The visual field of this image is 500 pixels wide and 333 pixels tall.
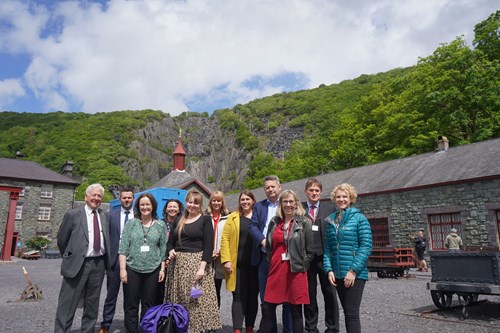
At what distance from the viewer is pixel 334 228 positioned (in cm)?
441

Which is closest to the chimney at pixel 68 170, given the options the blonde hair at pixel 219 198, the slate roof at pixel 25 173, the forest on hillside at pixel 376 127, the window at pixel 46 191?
the slate roof at pixel 25 173

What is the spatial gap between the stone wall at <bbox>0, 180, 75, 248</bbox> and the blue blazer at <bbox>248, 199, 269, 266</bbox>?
3834 cm

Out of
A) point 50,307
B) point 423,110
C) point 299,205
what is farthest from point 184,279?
point 423,110

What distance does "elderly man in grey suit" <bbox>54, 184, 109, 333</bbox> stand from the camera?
15.1 feet

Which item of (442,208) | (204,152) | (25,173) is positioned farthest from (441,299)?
(204,152)

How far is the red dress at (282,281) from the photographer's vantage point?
419 centimetres

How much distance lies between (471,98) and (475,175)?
48.3ft

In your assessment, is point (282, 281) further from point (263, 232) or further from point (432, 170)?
point (432, 170)

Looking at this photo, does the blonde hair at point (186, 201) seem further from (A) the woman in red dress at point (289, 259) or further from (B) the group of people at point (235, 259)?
(A) the woman in red dress at point (289, 259)

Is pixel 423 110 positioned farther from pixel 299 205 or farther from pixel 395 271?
pixel 299 205

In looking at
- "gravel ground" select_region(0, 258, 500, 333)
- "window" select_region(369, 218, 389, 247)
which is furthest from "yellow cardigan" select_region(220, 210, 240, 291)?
"window" select_region(369, 218, 389, 247)

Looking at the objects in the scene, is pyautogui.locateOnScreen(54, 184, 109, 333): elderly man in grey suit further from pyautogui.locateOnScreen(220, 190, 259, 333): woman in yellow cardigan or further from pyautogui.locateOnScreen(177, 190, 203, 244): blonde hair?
pyautogui.locateOnScreen(220, 190, 259, 333): woman in yellow cardigan

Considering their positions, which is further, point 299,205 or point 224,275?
point 224,275

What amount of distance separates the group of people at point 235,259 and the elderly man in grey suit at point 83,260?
0.04 feet
